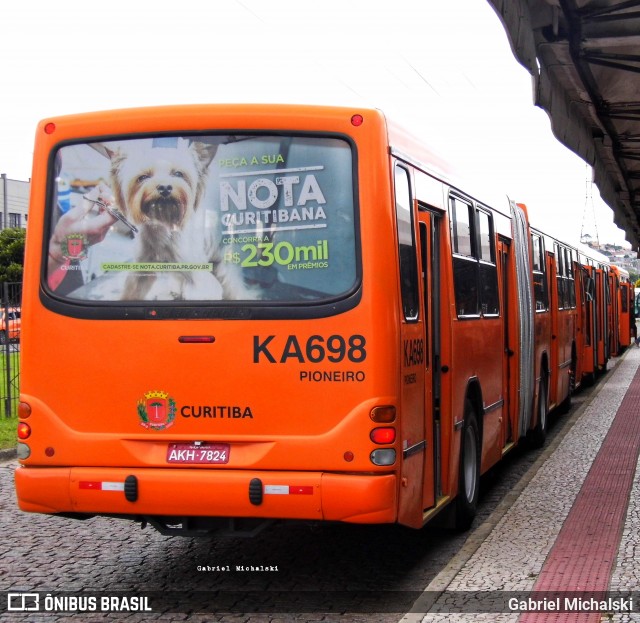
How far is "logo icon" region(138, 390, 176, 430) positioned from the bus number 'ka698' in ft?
1.97


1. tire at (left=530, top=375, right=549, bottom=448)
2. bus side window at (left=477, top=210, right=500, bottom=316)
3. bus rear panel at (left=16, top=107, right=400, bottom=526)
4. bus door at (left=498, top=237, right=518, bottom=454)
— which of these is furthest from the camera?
tire at (left=530, top=375, right=549, bottom=448)

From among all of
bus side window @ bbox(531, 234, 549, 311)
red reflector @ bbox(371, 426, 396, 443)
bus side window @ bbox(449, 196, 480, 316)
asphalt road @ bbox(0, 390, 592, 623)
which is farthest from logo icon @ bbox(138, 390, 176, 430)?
bus side window @ bbox(531, 234, 549, 311)

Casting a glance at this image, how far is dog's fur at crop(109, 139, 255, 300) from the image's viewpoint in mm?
6879

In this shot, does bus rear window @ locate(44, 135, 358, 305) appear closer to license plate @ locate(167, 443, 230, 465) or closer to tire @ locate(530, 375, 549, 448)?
license plate @ locate(167, 443, 230, 465)

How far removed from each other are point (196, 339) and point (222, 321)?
20 cm

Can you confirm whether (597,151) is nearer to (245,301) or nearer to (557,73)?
(557,73)

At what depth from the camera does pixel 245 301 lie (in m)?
6.81

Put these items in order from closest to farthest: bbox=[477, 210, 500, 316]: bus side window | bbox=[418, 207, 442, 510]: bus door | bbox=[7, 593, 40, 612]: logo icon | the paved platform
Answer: the paved platform < bbox=[7, 593, 40, 612]: logo icon < bbox=[418, 207, 442, 510]: bus door < bbox=[477, 210, 500, 316]: bus side window

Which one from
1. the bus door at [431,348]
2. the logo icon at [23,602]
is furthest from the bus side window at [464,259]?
the logo icon at [23,602]

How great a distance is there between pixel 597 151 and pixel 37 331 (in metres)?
14.5

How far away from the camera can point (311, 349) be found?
6723 millimetres

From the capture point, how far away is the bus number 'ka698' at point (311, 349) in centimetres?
666

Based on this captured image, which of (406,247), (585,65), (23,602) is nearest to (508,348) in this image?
(585,65)

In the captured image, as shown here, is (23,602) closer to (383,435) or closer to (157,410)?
(157,410)
